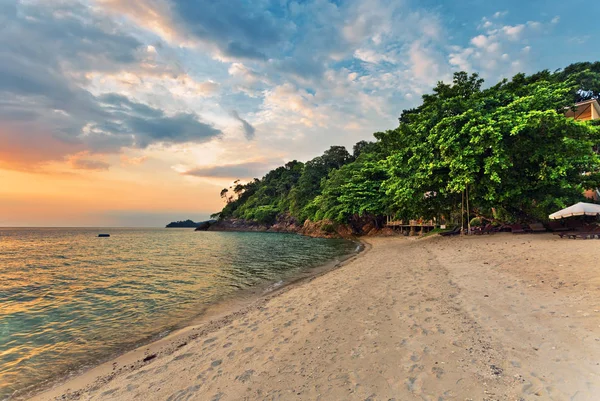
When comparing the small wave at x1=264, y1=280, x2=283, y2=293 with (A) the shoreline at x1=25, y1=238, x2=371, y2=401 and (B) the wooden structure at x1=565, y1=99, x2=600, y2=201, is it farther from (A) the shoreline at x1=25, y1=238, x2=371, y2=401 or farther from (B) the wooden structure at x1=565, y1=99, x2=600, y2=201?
(B) the wooden structure at x1=565, y1=99, x2=600, y2=201

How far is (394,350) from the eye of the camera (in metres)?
4.62

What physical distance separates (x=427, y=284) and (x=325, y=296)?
3.42 m

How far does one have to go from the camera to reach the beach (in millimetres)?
3615

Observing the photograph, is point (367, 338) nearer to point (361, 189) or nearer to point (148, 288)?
point (148, 288)

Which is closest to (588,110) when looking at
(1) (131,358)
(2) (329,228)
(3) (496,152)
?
(3) (496,152)

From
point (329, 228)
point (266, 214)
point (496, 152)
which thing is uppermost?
point (496, 152)

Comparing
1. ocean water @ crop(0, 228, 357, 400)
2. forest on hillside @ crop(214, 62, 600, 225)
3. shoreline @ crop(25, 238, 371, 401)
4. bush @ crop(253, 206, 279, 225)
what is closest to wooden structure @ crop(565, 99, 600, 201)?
forest on hillside @ crop(214, 62, 600, 225)

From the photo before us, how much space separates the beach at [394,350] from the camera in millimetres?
3615

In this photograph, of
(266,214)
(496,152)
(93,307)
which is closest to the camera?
(93,307)

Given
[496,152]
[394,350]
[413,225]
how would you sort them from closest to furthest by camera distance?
[394,350]
[496,152]
[413,225]

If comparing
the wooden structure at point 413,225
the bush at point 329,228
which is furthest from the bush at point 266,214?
the wooden structure at point 413,225

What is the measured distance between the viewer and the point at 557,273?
8.50m

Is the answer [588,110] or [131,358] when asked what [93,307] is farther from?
[588,110]

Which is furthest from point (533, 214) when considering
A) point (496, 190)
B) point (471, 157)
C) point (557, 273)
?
point (557, 273)
